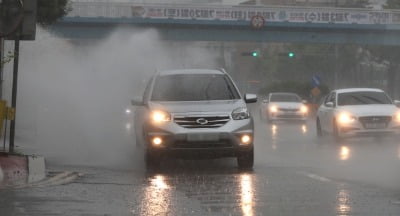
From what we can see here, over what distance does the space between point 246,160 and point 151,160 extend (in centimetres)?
162

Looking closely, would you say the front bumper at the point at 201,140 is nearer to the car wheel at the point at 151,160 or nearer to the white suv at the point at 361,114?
the car wheel at the point at 151,160

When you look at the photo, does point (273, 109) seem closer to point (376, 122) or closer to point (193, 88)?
point (376, 122)

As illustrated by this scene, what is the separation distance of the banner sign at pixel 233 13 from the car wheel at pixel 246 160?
3978 centimetres

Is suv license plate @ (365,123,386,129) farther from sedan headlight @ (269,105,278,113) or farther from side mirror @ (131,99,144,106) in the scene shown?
sedan headlight @ (269,105,278,113)

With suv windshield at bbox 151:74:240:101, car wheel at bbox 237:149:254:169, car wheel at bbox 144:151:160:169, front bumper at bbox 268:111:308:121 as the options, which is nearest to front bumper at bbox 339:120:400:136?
suv windshield at bbox 151:74:240:101

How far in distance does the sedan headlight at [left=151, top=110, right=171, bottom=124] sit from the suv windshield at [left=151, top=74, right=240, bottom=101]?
786mm

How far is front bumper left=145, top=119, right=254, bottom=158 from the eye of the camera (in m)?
14.1

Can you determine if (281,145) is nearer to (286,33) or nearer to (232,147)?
(232,147)

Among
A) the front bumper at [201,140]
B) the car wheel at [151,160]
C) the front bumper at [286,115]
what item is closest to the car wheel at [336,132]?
the front bumper at [201,140]

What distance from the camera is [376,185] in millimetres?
12086

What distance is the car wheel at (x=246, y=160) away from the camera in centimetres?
1455

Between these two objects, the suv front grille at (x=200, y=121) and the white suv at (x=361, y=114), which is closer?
the suv front grille at (x=200, y=121)

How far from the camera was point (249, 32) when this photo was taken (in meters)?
58.7

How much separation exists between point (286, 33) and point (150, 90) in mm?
44740
